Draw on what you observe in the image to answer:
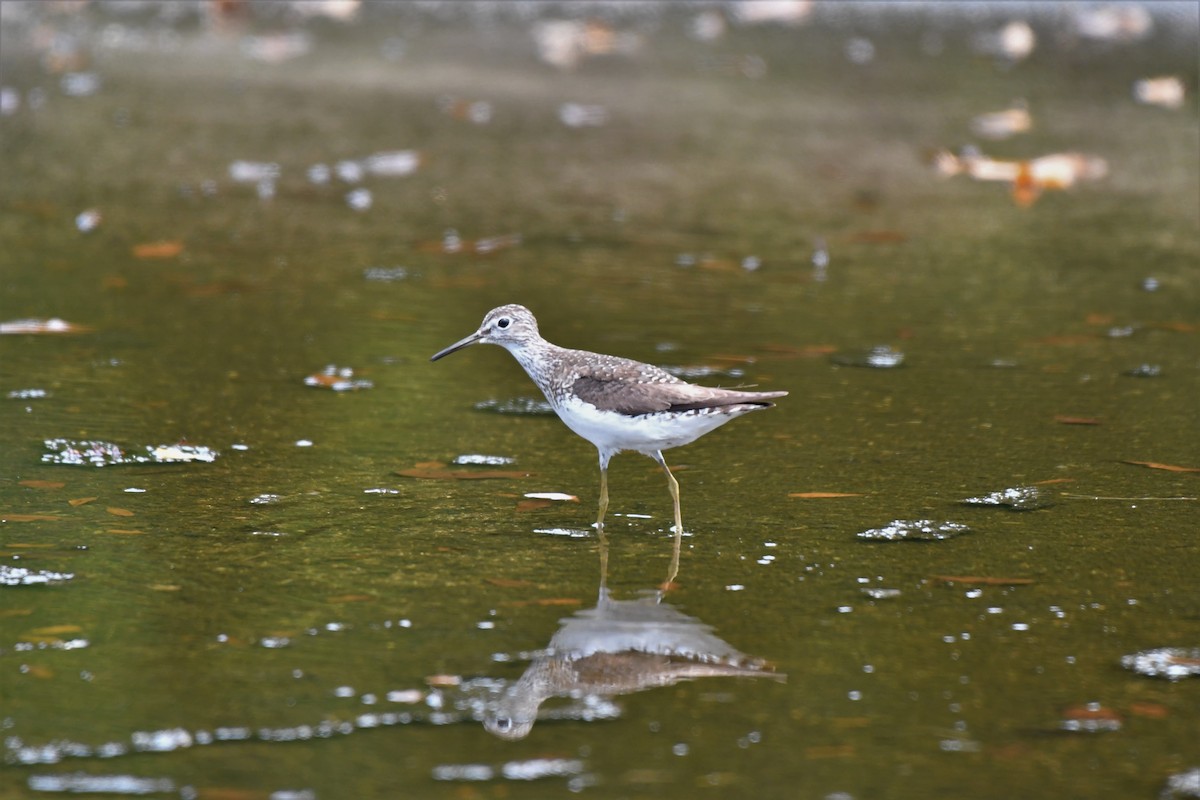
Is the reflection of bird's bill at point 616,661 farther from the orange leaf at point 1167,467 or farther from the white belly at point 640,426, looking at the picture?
the orange leaf at point 1167,467

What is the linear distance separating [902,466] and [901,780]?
243 centimetres

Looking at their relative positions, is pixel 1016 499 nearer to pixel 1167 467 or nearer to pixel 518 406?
pixel 1167 467

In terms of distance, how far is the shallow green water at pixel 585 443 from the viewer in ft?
12.8

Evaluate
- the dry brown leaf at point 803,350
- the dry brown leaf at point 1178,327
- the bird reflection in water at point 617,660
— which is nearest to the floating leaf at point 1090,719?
the bird reflection in water at point 617,660

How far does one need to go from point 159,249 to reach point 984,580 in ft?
17.9

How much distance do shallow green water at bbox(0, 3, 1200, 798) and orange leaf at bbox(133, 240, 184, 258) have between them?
83mm

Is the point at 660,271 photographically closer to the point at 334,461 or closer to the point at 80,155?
the point at 334,461

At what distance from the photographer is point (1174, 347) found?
738 cm

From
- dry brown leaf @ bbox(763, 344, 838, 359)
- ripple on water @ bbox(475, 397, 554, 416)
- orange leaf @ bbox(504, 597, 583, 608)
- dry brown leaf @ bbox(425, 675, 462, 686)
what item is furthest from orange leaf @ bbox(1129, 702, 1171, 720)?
dry brown leaf @ bbox(763, 344, 838, 359)

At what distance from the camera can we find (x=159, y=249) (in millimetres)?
8727

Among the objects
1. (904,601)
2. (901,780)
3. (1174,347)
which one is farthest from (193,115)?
(901,780)

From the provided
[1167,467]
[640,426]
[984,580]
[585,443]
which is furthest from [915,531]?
[585,443]

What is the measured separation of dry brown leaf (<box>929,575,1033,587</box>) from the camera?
15.8 ft

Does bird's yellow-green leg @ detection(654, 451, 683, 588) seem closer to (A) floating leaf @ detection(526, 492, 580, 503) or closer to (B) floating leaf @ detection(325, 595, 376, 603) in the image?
(A) floating leaf @ detection(526, 492, 580, 503)
